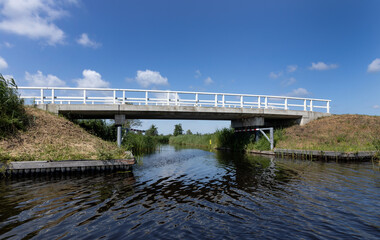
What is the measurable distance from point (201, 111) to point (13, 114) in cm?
1443

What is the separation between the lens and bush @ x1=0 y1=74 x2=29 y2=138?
43.3 ft

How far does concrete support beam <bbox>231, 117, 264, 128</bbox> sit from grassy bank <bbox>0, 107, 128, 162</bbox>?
52.6 ft

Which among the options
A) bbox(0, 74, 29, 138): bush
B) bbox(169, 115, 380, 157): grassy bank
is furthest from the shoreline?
bbox(169, 115, 380, 157): grassy bank

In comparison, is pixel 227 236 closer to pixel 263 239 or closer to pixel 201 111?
pixel 263 239

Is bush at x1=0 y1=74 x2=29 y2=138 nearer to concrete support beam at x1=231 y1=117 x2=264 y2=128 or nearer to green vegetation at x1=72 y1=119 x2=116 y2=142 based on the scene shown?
green vegetation at x1=72 y1=119 x2=116 y2=142

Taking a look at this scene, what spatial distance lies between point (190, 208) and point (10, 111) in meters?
14.8

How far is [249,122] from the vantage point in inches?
1009

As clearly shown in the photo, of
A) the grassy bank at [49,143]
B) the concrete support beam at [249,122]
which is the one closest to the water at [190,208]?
the grassy bank at [49,143]

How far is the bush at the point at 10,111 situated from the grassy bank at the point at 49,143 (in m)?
0.37

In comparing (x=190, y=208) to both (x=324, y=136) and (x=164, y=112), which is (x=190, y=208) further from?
(x=324, y=136)

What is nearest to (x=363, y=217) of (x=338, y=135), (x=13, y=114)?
(x=13, y=114)

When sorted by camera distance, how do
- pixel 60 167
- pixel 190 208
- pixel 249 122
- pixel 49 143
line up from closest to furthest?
pixel 190 208, pixel 60 167, pixel 49 143, pixel 249 122

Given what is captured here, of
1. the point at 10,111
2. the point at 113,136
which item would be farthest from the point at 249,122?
the point at 10,111

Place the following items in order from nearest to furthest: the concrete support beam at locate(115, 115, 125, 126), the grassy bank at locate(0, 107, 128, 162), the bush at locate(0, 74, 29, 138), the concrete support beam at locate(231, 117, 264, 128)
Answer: the grassy bank at locate(0, 107, 128, 162) < the bush at locate(0, 74, 29, 138) < the concrete support beam at locate(115, 115, 125, 126) < the concrete support beam at locate(231, 117, 264, 128)
